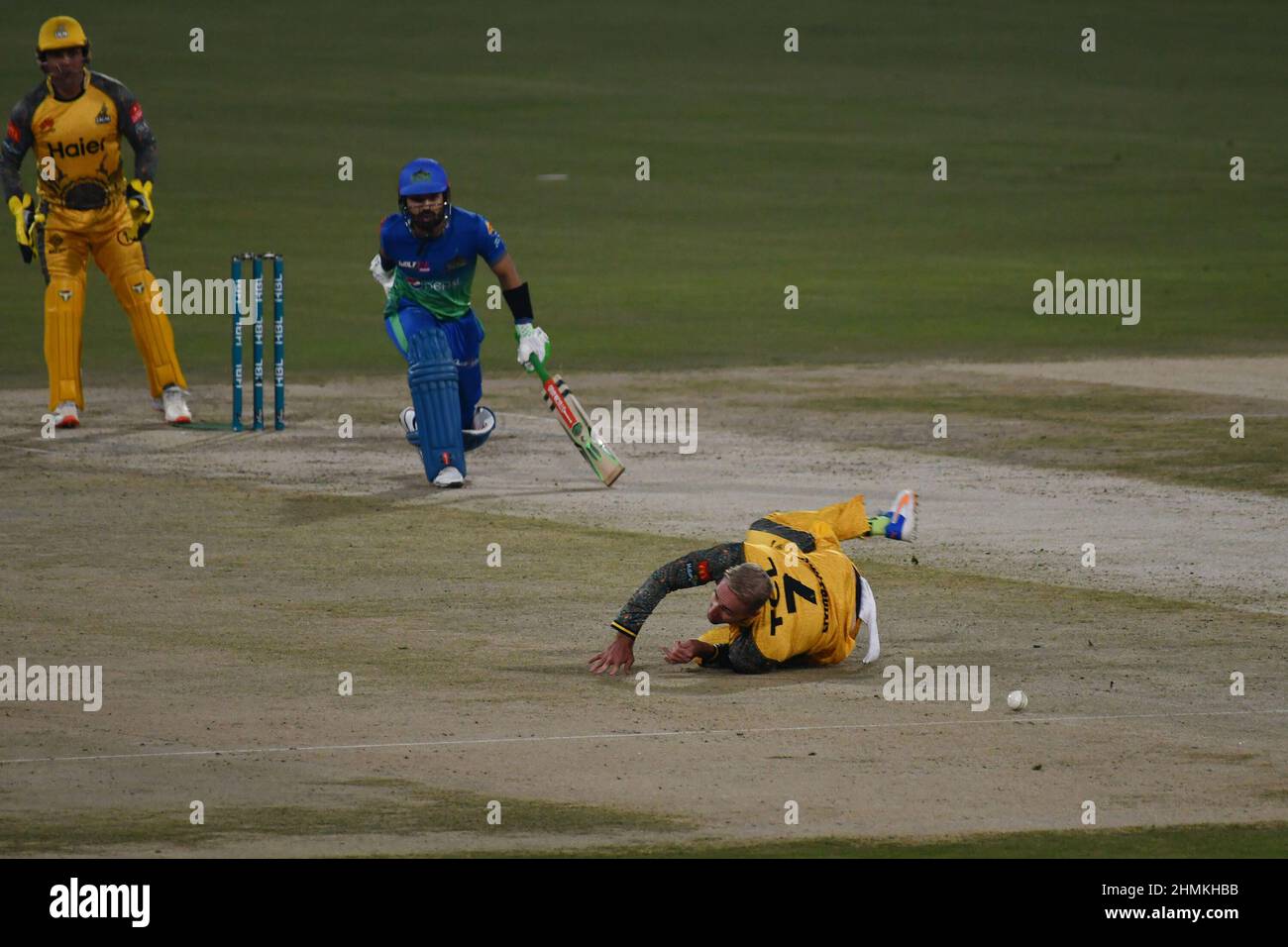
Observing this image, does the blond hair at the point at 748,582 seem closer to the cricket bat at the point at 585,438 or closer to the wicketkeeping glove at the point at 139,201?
the cricket bat at the point at 585,438

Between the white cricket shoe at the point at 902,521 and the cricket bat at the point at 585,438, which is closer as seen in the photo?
the white cricket shoe at the point at 902,521

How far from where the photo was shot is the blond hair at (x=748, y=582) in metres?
11.8

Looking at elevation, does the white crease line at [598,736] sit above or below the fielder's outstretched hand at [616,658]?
below

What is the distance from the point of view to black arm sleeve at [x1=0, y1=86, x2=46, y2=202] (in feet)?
67.4

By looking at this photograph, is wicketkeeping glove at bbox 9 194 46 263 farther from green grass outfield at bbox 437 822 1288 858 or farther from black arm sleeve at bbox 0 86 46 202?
green grass outfield at bbox 437 822 1288 858

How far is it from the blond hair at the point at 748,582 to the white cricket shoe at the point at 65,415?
1105 centimetres

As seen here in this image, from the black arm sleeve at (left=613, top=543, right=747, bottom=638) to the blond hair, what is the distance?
317 millimetres

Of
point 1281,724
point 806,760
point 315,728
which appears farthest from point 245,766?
point 1281,724

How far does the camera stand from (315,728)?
36.8 feet

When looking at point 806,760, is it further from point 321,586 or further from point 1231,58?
point 1231,58

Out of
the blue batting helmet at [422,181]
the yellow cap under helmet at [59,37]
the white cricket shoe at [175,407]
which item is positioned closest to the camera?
the blue batting helmet at [422,181]

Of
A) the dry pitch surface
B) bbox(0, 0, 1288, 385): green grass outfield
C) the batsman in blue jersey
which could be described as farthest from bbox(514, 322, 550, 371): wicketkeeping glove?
bbox(0, 0, 1288, 385): green grass outfield

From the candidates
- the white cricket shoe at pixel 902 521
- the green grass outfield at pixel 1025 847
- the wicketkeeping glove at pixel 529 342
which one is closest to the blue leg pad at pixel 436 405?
the wicketkeeping glove at pixel 529 342

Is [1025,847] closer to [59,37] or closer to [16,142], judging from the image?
[59,37]
